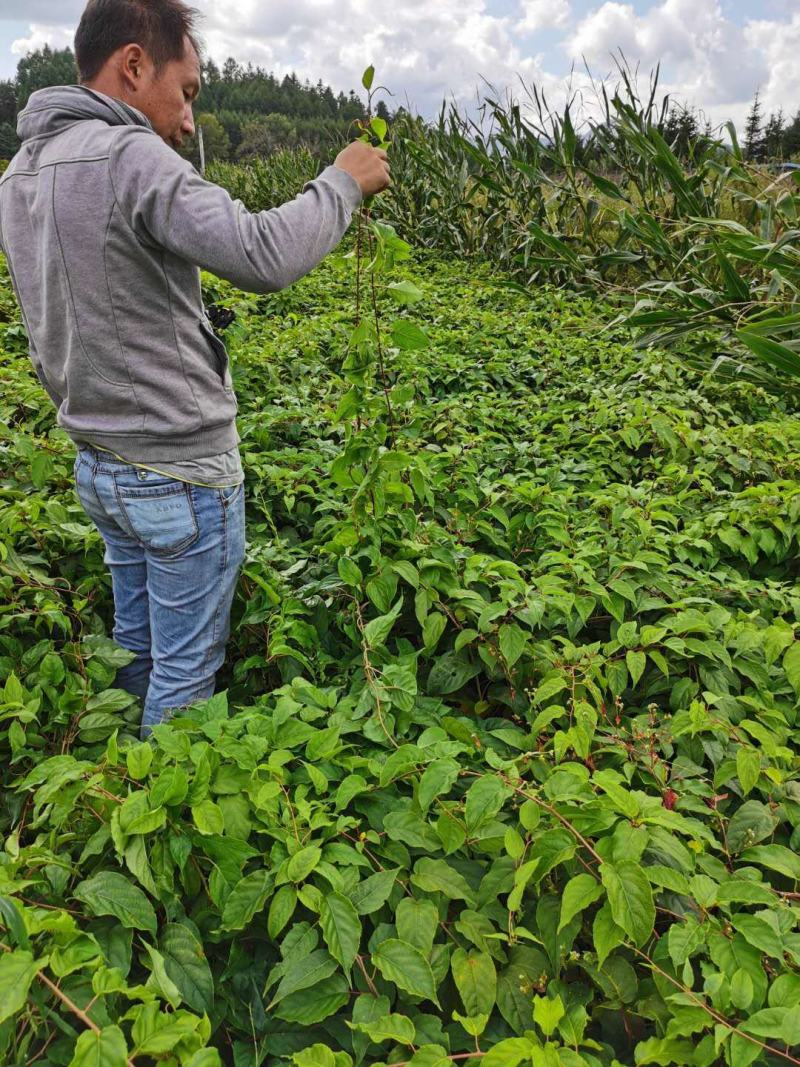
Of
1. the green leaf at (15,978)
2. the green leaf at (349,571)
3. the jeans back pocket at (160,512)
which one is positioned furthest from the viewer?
the green leaf at (349,571)

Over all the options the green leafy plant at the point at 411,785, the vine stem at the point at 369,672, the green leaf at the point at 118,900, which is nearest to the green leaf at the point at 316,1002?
the green leafy plant at the point at 411,785

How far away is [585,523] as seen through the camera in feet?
7.84

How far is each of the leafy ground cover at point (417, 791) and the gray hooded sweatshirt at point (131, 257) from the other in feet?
1.23

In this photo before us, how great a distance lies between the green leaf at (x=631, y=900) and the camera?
3.52 ft

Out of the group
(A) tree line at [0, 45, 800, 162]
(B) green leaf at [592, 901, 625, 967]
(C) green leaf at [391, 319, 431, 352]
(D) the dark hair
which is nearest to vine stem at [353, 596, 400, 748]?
(B) green leaf at [592, 901, 625, 967]

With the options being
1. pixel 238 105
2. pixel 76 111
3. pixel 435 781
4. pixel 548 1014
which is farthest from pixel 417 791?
pixel 238 105

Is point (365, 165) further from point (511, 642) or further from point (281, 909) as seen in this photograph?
point (281, 909)

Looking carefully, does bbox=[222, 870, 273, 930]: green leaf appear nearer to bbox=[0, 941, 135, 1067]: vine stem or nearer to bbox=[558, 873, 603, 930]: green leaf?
Answer: bbox=[0, 941, 135, 1067]: vine stem

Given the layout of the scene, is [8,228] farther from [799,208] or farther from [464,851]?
[799,208]

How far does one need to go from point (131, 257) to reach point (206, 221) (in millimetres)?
193

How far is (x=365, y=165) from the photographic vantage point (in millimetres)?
1400

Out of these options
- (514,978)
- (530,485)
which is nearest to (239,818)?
(514,978)

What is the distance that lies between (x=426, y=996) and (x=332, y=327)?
395 cm

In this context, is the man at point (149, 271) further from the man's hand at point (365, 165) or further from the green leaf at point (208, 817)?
the green leaf at point (208, 817)
